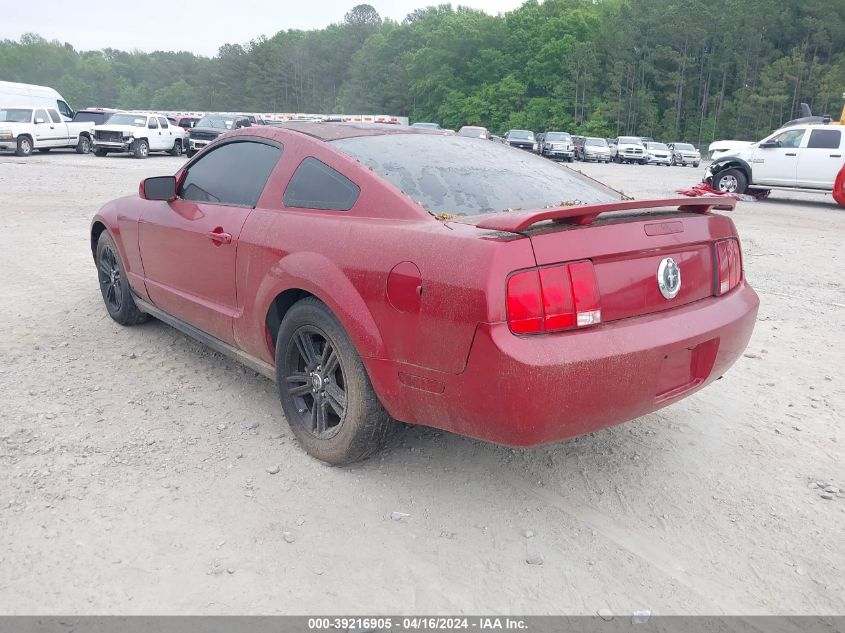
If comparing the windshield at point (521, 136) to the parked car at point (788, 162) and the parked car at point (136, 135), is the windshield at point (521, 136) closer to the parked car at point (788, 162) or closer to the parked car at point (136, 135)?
the parked car at point (136, 135)

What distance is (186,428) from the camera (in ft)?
11.7

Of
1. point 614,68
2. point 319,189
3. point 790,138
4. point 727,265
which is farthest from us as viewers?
point 614,68

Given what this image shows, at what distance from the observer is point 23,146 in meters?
24.0

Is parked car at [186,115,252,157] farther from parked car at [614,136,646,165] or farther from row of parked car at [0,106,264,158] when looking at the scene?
parked car at [614,136,646,165]

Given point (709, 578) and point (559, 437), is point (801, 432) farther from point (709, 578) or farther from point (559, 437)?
point (559, 437)

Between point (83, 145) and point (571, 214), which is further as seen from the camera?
point (83, 145)

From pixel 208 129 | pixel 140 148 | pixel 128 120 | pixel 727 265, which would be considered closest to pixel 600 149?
pixel 208 129

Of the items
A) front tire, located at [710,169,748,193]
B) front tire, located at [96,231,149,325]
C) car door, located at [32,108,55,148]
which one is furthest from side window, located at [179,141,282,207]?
car door, located at [32,108,55,148]

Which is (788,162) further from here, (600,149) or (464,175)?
(600,149)

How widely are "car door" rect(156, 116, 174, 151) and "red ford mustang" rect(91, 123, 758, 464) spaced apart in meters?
25.8

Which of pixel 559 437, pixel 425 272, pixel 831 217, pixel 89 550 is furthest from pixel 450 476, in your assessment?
pixel 831 217

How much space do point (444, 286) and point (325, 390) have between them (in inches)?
38.7

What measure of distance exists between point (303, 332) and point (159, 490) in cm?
93

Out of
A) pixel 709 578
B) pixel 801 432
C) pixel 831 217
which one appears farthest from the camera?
pixel 831 217
